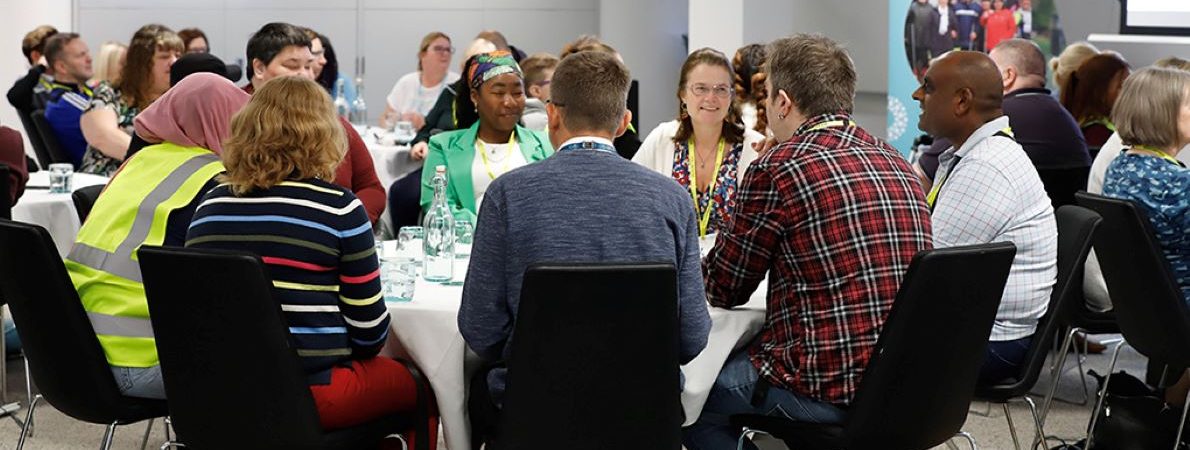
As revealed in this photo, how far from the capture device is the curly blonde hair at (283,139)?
273 cm

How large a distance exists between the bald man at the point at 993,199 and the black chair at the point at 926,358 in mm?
462

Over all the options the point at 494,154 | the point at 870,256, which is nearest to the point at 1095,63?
the point at 494,154

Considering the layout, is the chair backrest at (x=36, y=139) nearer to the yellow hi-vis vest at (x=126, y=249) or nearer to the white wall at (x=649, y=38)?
the white wall at (x=649, y=38)

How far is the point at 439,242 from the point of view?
11.3ft

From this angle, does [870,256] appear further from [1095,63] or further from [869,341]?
[1095,63]

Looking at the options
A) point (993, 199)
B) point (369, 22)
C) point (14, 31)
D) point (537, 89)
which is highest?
point (369, 22)

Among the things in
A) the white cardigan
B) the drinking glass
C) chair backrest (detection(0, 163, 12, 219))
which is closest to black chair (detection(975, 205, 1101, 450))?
the white cardigan

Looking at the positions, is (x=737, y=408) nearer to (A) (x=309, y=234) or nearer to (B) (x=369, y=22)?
(A) (x=309, y=234)

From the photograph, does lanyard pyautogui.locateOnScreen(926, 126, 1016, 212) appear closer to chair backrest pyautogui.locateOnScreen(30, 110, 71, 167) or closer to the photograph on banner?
the photograph on banner

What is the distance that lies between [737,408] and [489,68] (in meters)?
2.15

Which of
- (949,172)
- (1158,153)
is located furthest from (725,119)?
(1158,153)

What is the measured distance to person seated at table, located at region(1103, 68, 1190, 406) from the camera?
394 cm

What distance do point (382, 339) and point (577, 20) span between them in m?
8.78

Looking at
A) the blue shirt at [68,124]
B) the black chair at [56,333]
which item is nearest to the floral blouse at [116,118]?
the blue shirt at [68,124]
